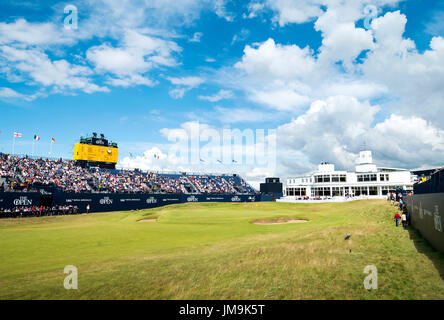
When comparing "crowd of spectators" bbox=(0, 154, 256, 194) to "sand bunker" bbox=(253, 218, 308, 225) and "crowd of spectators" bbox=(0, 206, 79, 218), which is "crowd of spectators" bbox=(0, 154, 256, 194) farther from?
"sand bunker" bbox=(253, 218, 308, 225)

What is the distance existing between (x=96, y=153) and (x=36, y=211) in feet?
87.2

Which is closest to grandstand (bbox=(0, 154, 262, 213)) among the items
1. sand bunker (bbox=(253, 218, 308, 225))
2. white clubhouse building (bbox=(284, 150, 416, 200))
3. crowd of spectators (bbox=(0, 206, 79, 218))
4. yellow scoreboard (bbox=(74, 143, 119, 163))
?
crowd of spectators (bbox=(0, 206, 79, 218))

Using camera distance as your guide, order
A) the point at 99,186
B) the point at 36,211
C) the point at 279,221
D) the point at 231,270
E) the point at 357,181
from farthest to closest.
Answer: the point at 357,181 → the point at 99,186 → the point at 36,211 → the point at 279,221 → the point at 231,270

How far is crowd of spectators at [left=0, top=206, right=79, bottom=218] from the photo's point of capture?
46.9 meters

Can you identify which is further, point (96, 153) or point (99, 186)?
point (96, 153)

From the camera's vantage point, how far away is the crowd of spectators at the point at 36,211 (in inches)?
1847

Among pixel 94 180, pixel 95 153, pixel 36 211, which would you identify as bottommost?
pixel 36 211

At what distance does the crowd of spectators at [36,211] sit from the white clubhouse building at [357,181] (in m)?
56.4

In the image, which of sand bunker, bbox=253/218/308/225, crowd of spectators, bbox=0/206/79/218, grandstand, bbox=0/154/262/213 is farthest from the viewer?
grandstand, bbox=0/154/262/213

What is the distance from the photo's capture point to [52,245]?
65.5ft

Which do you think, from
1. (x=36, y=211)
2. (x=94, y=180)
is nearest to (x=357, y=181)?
(x=94, y=180)

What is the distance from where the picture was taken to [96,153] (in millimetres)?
73938

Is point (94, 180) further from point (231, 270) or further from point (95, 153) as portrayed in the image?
point (231, 270)
